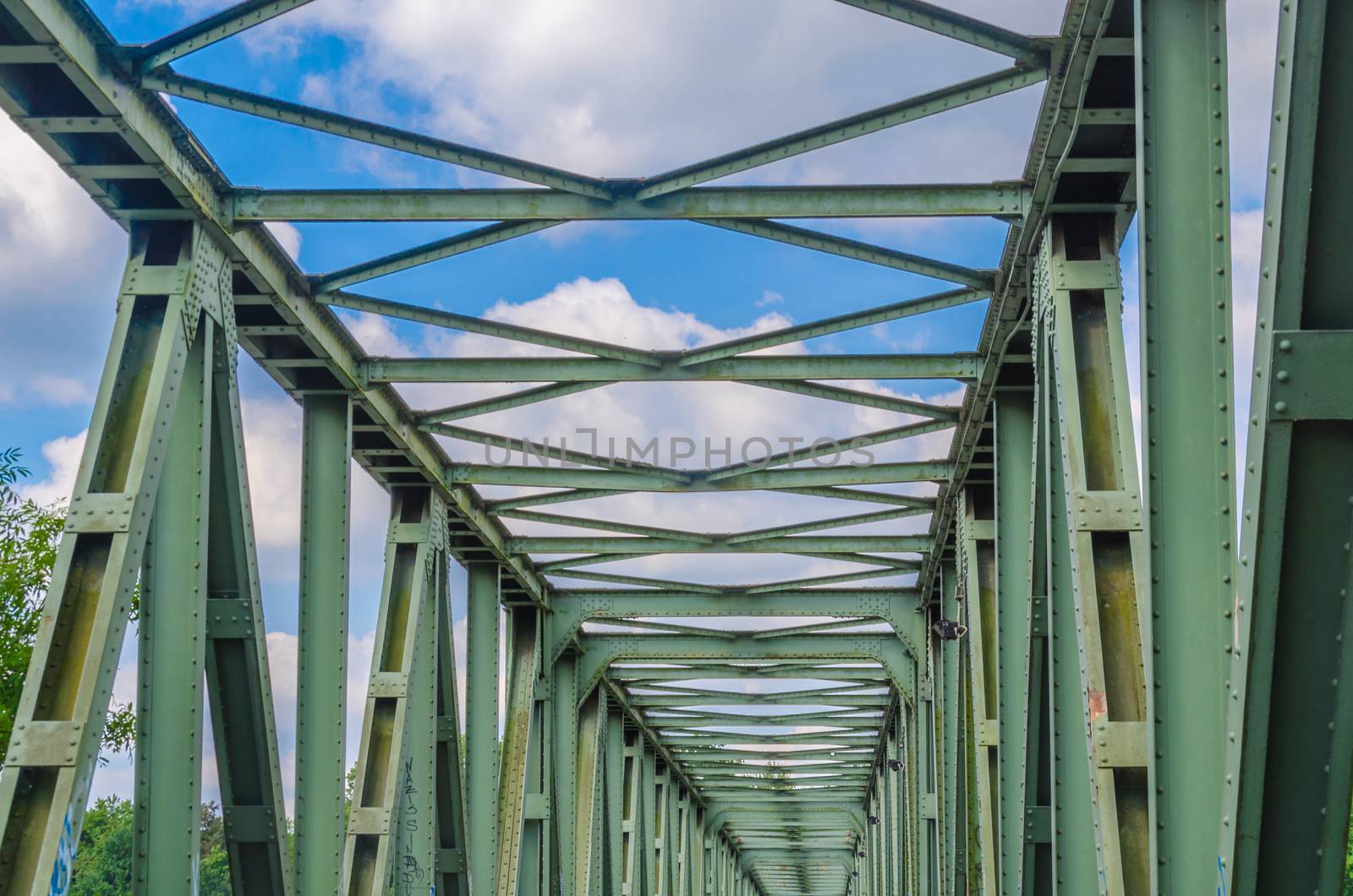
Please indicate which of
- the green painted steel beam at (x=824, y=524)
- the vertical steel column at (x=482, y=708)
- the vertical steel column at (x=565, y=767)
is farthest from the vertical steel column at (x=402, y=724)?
the vertical steel column at (x=565, y=767)

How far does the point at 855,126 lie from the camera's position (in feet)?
32.4

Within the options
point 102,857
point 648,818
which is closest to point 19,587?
point 648,818

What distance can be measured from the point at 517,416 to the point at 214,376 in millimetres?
5409

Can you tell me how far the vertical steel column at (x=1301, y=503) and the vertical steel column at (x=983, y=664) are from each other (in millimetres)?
9036

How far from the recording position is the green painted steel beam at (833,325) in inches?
488

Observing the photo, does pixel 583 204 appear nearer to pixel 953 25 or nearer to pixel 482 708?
pixel 953 25

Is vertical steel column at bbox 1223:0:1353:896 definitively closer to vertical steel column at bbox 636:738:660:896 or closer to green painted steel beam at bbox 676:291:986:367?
green painted steel beam at bbox 676:291:986:367

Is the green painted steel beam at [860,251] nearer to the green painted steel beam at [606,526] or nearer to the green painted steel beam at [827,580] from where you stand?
the green painted steel beam at [606,526]

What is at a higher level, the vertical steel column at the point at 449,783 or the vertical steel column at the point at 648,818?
the vertical steel column at the point at 648,818

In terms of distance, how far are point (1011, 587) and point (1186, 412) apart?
21.5ft

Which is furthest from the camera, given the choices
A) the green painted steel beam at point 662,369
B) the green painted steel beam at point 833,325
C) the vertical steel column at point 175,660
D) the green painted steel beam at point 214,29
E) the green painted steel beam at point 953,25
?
the green painted steel beam at point 662,369


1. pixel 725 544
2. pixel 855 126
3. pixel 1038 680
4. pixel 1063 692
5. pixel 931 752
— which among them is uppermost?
pixel 725 544

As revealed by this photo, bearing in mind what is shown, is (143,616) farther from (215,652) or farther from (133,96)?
(133,96)

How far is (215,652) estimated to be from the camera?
10953 millimetres
